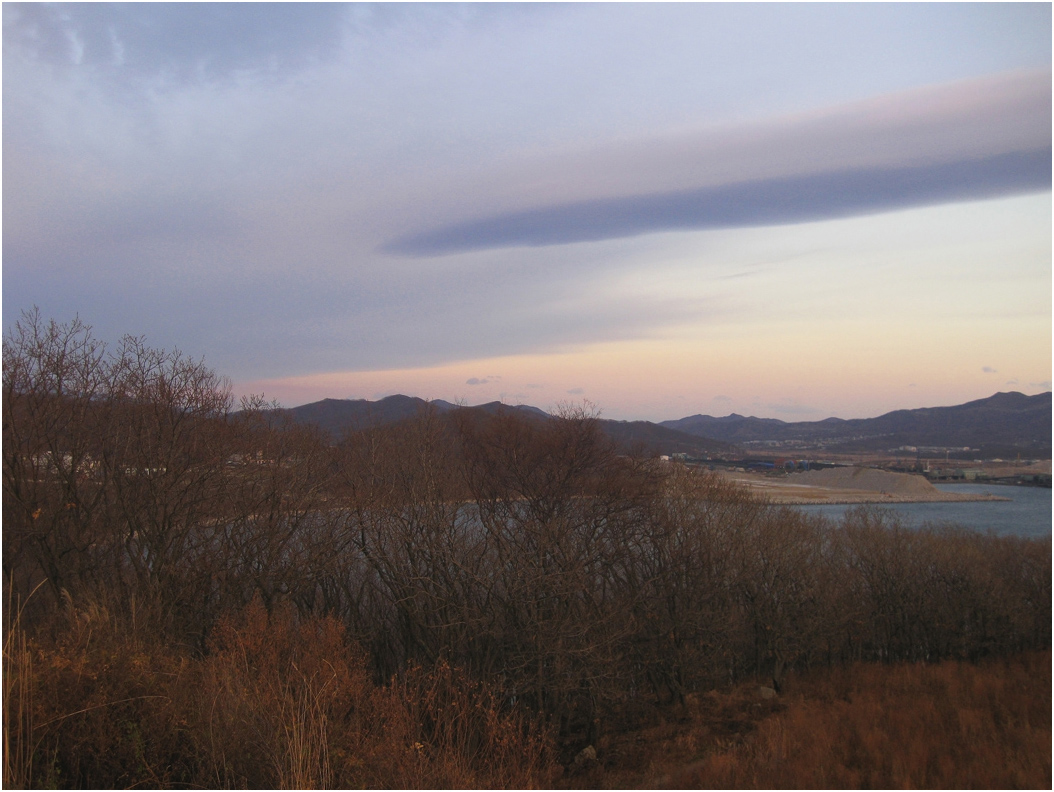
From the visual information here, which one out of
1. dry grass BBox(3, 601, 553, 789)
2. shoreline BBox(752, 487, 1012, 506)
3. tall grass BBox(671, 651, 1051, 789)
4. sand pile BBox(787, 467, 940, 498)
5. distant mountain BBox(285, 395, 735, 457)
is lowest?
tall grass BBox(671, 651, 1051, 789)

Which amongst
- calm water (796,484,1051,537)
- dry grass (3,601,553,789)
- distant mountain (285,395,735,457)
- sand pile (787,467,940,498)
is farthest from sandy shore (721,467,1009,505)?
dry grass (3,601,553,789)

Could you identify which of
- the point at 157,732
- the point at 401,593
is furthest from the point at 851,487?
the point at 157,732

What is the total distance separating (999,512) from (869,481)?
612 inches

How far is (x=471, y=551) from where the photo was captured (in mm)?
22172

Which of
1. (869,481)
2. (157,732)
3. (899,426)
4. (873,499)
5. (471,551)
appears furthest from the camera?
(869,481)

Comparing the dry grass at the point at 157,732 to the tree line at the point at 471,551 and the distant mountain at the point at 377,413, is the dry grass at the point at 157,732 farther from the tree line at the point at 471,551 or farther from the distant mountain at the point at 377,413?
the distant mountain at the point at 377,413

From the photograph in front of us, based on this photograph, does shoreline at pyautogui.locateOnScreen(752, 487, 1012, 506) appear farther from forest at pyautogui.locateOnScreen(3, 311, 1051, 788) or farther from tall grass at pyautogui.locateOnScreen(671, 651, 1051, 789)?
tall grass at pyautogui.locateOnScreen(671, 651, 1051, 789)

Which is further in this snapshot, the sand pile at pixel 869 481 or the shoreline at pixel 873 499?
the sand pile at pixel 869 481

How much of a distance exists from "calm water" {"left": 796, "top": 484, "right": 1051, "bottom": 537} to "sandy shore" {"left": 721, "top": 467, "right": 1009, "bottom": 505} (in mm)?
1115

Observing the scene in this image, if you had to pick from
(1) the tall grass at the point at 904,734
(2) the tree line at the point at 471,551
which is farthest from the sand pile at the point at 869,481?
(1) the tall grass at the point at 904,734

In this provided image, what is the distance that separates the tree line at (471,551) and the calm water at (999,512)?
28.1 feet

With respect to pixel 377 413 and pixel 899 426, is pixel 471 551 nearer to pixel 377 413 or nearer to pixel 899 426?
pixel 377 413

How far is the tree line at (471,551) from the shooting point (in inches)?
711

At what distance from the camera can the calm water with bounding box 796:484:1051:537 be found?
39688mm
